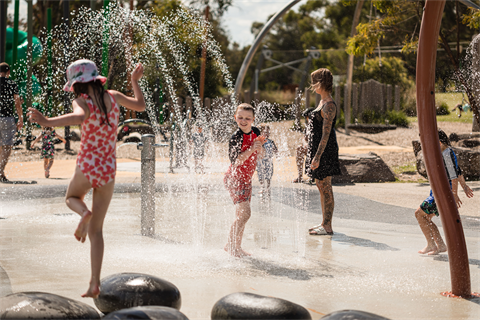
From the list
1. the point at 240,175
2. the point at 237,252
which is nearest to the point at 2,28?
the point at 240,175

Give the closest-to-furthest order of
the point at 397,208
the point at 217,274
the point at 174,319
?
1. the point at 174,319
2. the point at 217,274
3. the point at 397,208

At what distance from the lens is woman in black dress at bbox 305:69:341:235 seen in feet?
18.4

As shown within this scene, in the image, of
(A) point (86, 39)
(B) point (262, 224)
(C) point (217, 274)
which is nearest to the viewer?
(C) point (217, 274)

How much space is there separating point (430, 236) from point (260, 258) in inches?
59.3

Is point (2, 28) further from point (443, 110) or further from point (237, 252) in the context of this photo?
point (443, 110)

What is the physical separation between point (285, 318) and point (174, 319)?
1.85 feet

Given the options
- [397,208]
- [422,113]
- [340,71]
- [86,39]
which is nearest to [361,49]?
[397,208]

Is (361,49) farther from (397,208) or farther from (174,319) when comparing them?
(174,319)

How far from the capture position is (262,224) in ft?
21.0

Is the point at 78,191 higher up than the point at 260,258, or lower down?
higher up

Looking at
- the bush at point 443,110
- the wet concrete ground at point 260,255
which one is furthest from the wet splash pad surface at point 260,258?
the bush at point 443,110

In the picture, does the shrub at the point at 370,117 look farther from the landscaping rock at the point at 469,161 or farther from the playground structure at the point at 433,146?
the playground structure at the point at 433,146

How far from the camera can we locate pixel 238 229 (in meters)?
4.77

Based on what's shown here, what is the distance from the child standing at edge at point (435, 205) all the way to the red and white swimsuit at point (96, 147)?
291cm
